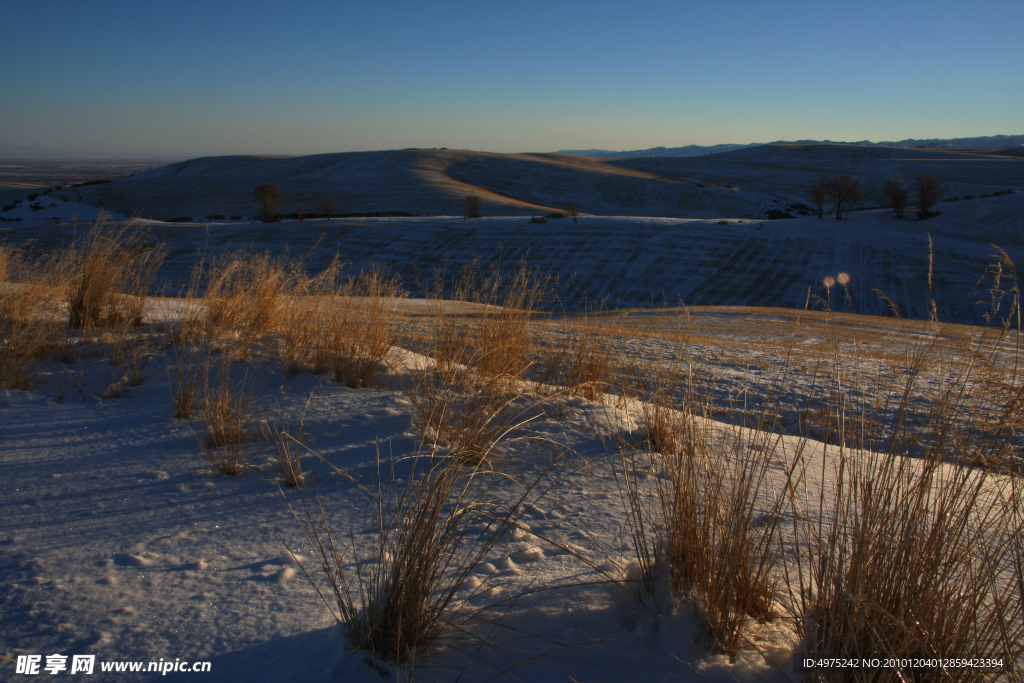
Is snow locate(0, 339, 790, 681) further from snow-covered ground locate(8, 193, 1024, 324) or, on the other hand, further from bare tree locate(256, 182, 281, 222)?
bare tree locate(256, 182, 281, 222)

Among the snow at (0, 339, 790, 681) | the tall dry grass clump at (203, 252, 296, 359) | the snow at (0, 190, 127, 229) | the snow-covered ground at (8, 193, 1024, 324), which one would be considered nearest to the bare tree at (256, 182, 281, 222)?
the snow-covered ground at (8, 193, 1024, 324)

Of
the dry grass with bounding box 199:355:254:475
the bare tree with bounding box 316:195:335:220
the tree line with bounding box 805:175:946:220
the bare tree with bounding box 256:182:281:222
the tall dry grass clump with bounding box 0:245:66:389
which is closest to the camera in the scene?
the dry grass with bounding box 199:355:254:475

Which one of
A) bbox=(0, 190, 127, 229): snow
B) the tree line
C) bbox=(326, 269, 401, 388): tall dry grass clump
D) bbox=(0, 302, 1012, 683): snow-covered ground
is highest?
the tree line

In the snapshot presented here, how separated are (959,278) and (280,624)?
38.1 m

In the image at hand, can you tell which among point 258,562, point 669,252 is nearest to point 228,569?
point 258,562

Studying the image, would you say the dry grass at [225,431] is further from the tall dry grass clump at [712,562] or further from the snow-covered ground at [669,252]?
the snow-covered ground at [669,252]

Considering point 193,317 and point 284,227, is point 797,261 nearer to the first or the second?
point 284,227

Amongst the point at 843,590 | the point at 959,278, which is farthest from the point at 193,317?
the point at 959,278

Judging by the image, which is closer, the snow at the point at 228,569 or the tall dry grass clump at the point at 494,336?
the snow at the point at 228,569

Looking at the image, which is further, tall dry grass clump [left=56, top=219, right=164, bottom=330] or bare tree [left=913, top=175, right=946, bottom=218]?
bare tree [left=913, top=175, right=946, bottom=218]

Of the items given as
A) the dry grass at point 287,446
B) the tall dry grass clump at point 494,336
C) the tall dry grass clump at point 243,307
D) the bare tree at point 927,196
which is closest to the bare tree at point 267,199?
the tall dry grass clump at point 243,307

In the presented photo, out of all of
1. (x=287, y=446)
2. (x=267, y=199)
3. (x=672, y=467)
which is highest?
(x=267, y=199)

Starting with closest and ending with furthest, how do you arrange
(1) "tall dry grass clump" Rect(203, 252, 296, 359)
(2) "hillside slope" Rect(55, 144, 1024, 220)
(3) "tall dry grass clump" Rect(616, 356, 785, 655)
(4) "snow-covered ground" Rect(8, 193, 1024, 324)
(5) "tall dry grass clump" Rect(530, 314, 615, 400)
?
1. (3) "tall dry grass clump" Rect(616, 356, 785, 655)
2. (5) "tall dry grass clump" Rect(530, 314, 615, 400)
3. (1) "tall dry grass clump" Rect(203, 252, 296, 359)
4. (4) "snow-covered ground" Rect(8, 193, 1024, 324)
5. (2) "hillside slope" Rect(55, 144, 1024, 220)

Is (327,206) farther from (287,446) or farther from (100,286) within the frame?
(287,446)
